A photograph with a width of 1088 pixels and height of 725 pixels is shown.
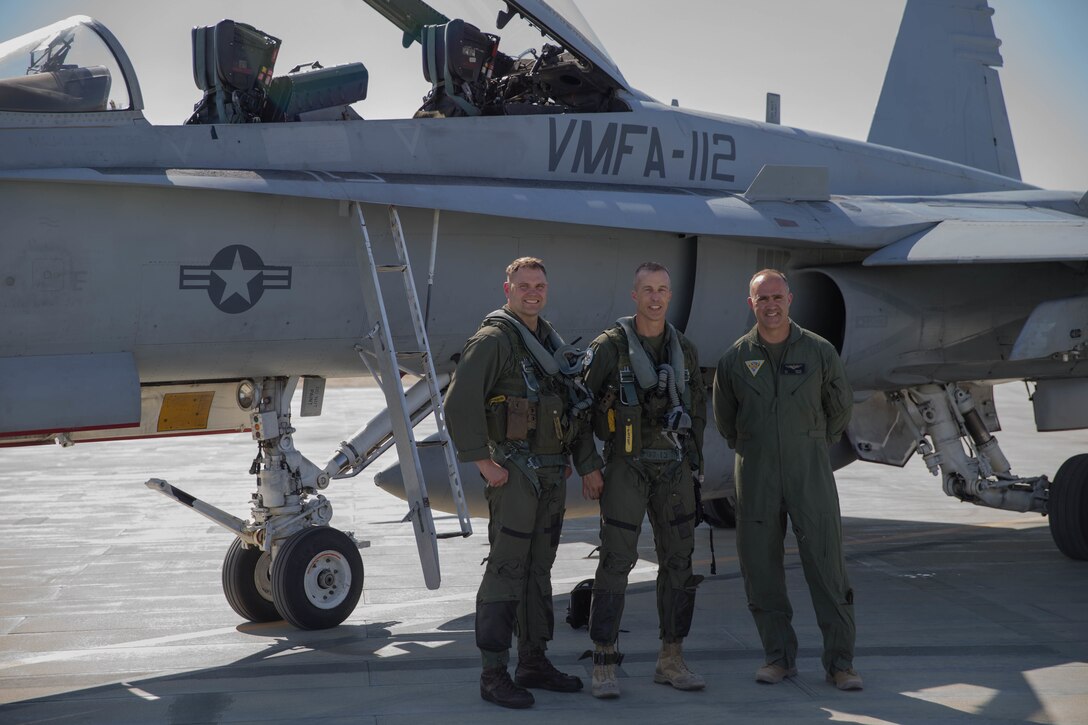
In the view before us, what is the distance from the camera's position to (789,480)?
17.0 feet

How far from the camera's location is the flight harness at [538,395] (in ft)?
16.3

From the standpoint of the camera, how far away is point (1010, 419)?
23.1 metres

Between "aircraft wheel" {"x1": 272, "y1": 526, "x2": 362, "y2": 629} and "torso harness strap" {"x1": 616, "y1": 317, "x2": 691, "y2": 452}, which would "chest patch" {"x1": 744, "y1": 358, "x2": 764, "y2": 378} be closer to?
"torso harness strap" {"x1": 616, "y1": 317, "x2": 691, "y2": 452}

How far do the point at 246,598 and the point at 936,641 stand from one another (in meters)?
4.05

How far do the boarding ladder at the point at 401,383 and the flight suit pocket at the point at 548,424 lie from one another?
74 cm

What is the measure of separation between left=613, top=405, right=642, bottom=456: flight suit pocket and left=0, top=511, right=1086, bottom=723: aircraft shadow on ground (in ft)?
3.81

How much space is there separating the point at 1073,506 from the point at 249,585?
20.4ft

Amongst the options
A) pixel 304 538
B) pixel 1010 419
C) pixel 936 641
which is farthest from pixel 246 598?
pixel 1010 419

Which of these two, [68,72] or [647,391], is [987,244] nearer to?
[647,391]

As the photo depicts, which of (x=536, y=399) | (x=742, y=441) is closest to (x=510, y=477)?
(x=536, y=399)

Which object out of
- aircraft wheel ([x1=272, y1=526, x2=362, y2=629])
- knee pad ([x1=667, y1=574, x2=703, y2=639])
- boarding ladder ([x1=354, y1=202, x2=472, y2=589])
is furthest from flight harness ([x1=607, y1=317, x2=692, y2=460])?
aircraft wheel ([x1=272, y1=526, x2=362, y2=629])

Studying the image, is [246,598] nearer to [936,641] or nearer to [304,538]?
[304,538]

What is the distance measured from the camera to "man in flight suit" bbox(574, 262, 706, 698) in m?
5.00

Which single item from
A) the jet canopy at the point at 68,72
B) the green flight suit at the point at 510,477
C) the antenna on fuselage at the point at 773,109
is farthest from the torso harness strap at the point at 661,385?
the antenna on fuselage at the point at 773,109
